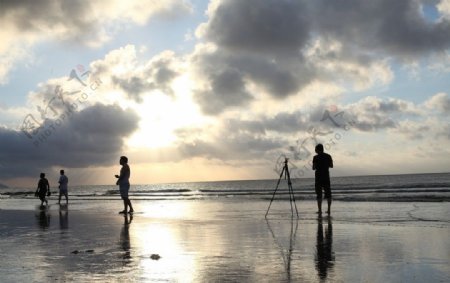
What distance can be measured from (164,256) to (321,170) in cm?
872

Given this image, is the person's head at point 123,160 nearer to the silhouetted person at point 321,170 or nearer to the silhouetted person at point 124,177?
the silhouetted person at point 124,177

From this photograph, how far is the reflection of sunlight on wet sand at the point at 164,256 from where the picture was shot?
574cm

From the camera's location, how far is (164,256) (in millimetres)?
7109

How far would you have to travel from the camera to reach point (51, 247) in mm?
8359

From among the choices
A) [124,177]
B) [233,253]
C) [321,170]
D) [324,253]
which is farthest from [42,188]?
[324,253]

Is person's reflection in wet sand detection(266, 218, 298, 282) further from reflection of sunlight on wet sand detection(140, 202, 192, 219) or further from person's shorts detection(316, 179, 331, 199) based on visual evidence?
reflection of sunlight on wet sand detection(140, 202, 192, 219)

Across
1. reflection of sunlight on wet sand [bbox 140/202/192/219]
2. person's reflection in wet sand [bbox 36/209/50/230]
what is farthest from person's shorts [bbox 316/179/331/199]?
person's reflection in wet sand [bbox 36/209/50/230]

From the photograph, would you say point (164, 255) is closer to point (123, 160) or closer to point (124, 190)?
point (124, 190)

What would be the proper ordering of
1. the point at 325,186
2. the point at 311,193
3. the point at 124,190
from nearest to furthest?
1. the point at 325,186
2. the point at 124,190
3. the point at 311,193

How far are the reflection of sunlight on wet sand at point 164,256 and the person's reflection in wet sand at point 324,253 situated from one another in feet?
5.57

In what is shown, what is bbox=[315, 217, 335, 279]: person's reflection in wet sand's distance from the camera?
599cm

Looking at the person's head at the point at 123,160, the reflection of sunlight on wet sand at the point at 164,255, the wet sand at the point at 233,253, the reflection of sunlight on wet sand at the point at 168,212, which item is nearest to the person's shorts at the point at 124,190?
the person's head at the point at 123,160

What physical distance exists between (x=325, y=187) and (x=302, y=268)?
8.82 metres

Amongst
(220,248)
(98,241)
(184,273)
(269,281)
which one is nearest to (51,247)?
(98,241)
